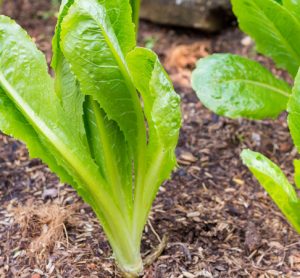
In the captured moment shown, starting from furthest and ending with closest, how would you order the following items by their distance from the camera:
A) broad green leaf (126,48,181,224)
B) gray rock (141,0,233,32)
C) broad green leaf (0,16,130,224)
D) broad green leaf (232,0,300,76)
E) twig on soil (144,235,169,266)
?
gray rock (141,0,233,32) < broad green leaf (232,0,300,76) < twig on soil (144,235,169,266) < broad green leaf (0,16,130,224) < broad green leaf (126,48,181,224)

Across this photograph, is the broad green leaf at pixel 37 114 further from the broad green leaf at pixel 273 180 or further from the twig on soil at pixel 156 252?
the broad green leaf at pixel 273 180

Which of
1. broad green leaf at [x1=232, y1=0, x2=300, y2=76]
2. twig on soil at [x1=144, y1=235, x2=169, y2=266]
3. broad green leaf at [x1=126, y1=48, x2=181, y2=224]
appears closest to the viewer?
broad green leaf at [x1=126, y1=48, x2=181, y2=224]

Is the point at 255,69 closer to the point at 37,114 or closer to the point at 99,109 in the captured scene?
the point at 99,109

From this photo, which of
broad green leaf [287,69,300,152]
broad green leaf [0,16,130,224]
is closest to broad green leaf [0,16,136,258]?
broad green leaf [0,16,130,224]

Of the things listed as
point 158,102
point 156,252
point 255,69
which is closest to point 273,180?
point 158,102

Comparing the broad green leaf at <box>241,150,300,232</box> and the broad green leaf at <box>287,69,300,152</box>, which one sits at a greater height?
the broad green leaf at <box>287,69,300,152</box>

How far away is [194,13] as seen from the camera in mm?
2891

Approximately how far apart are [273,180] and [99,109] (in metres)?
0.50

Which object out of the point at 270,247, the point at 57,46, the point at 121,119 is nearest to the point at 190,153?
the point at 270,247

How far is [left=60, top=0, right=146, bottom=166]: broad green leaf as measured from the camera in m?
1.29

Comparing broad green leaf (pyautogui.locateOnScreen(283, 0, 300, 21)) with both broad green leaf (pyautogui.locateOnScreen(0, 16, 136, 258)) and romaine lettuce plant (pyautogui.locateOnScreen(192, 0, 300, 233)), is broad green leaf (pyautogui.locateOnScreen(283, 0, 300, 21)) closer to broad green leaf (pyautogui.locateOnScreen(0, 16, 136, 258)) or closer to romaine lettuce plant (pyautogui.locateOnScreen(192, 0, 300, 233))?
romaine lettuce plant (pyautogui.locateOnScreen(192, 0, 300, 233))

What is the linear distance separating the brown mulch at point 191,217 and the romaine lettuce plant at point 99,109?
0.65ft

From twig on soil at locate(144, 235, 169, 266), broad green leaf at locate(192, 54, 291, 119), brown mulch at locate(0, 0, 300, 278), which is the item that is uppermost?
broad green leaf at locate(192, 54, 291, 119)

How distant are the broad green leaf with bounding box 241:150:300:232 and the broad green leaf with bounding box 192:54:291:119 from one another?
1.52 feet
